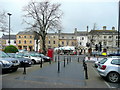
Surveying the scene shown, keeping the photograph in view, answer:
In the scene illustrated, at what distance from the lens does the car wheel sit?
23.7 ft

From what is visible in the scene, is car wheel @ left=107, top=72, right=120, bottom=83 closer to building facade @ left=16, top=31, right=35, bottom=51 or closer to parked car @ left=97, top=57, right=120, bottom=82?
parked car @ left=97, top=57, right=120, bottom=82

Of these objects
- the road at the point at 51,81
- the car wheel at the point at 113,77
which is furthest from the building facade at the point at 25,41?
the car wheel at the point at 113,77

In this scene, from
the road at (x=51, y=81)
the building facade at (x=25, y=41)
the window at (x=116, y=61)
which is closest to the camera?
the road at (x=51, y=81)

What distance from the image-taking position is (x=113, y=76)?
7.28 metres

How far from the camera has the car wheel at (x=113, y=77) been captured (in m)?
7.21

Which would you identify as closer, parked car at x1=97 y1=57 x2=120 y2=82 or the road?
the road

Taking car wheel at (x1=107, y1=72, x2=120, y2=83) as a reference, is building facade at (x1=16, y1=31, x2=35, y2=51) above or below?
above

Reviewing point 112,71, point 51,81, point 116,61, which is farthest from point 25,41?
point 112,71

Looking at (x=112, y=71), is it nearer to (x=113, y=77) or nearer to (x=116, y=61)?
(x=113, y=77)

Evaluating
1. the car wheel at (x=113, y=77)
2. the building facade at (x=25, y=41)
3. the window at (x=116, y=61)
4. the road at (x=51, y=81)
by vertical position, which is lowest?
the road at (x=51, y=81)

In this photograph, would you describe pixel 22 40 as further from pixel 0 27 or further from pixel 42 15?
pixel 0 27

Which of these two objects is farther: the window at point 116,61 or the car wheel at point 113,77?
the window at point 116,61

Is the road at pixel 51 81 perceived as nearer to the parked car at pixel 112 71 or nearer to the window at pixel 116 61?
the parked car at pixel 112 71

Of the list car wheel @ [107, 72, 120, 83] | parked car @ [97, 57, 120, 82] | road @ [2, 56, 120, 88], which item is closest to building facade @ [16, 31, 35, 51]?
road @ [2, 56, 120, 88]
